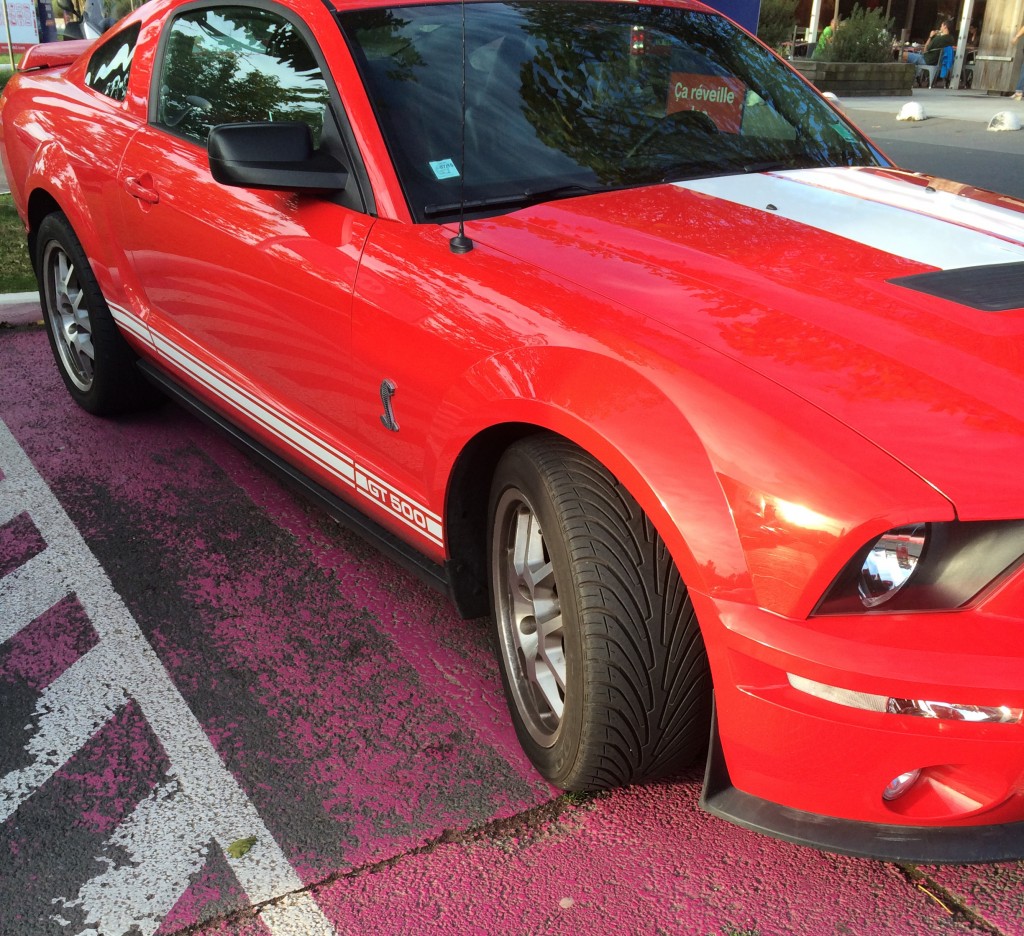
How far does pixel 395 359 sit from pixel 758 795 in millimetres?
1248

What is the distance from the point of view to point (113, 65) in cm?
427

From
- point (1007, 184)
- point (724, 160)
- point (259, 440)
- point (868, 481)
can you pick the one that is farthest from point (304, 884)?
point (1007, 184)

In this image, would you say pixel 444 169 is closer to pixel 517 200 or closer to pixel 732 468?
pixel 517 200

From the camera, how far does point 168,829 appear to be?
2389mm

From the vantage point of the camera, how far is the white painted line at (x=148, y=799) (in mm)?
2182

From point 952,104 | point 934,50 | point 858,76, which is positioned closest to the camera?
point 952,104

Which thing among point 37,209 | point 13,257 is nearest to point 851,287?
point 37,209

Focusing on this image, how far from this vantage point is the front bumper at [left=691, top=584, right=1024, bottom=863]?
176cm

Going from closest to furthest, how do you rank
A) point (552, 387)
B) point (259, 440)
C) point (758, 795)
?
point (758, 795)
point (552, 387)
point (259, 440)

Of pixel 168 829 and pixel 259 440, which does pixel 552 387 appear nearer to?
pixel 168 829

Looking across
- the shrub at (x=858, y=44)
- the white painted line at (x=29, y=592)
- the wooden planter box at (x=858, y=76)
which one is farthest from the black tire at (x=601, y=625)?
the shrub at (x=858, y=44)

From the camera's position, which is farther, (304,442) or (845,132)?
(845,132)

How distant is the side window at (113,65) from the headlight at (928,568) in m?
3.34

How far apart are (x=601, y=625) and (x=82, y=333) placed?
3.19 metres
